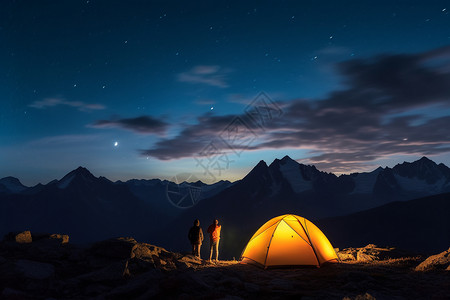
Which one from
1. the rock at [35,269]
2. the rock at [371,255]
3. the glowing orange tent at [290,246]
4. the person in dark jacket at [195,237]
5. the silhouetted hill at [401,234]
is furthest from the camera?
the silhouetted hill at [401,234]

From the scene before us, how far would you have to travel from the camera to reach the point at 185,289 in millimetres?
9492

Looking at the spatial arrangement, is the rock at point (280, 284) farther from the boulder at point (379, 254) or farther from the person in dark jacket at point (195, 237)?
the boulder at point (379, 254)

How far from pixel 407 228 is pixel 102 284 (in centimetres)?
22446

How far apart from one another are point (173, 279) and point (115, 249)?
7.04m

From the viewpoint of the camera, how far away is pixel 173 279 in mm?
9781

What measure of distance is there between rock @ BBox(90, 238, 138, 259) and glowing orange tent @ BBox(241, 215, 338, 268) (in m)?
6.56

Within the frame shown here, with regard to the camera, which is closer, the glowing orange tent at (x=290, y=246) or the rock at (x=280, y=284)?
the rock at (x=280, y=284)

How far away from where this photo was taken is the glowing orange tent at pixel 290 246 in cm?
1526

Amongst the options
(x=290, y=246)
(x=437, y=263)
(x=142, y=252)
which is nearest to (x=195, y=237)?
(x=142, y=252)

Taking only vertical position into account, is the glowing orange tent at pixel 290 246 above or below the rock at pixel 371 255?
above

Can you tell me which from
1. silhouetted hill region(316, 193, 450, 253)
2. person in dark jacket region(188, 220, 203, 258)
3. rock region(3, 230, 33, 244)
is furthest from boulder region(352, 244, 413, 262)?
silhouetted hill region(316, 193, 450, 253)

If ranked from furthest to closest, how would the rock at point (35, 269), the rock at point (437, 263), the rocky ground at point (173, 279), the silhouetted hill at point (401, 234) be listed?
the silhouetted hill at point (401, 234), the rock at point (437, 263), the rock at point (35, 269), the rocky ground at point (173, 279)

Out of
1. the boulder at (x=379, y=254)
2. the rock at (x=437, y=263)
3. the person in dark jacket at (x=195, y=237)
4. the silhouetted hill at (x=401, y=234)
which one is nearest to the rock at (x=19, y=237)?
the person in dark jacket at (x=195, y=237)

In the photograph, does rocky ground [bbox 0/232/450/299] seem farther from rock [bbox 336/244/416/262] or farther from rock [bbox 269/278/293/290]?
rock [bbox 336/244/416/262]
